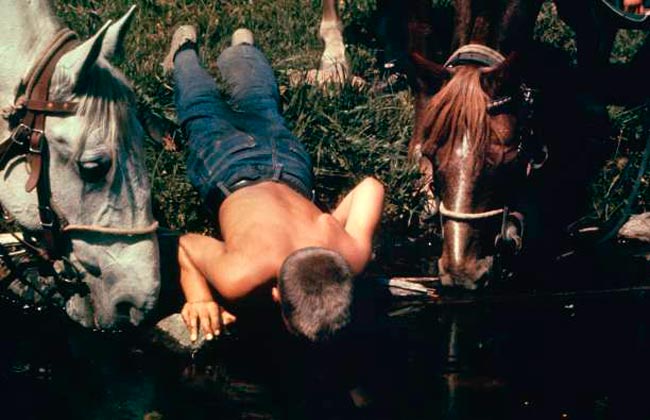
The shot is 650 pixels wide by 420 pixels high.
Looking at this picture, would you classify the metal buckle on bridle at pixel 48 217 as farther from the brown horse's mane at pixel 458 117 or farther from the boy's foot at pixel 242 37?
the boy's foot at pixel 242 37

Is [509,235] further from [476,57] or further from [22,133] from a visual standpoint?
[22,133]

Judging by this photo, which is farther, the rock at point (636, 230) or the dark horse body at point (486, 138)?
the rock at point (636, 230)

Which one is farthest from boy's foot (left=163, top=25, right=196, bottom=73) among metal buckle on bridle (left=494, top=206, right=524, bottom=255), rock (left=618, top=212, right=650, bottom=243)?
rock (left=618, top=212, right=650, bottom=243)

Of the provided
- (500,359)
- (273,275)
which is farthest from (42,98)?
(500,359)

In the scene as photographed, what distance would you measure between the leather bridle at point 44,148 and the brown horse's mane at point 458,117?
69.0 inches

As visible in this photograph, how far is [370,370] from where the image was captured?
6.06 metres

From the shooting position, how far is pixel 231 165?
677 cm

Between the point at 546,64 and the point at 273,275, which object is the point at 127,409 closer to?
the point at 273,275

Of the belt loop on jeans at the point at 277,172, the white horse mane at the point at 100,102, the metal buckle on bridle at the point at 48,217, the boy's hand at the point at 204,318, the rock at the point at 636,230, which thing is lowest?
the boy's hand at the point at 204,318

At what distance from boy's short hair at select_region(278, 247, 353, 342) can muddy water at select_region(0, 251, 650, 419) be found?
0.43 m

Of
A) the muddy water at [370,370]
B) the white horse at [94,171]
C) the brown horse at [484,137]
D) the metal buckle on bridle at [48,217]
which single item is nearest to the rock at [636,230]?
the brown horse at [484,137]

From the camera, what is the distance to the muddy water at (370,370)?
5.60 meters

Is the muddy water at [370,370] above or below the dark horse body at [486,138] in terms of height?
below

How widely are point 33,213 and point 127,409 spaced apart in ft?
3.54
